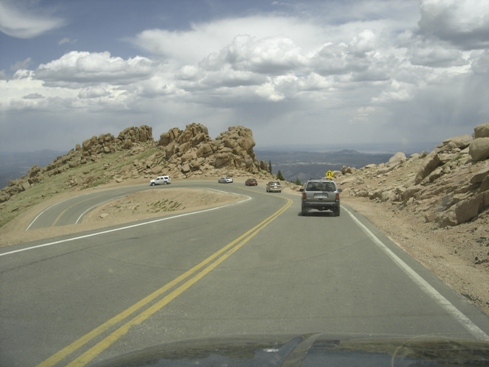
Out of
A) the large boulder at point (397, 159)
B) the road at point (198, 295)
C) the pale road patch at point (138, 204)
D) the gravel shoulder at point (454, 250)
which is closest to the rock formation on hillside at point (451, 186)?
the gravel shoulder at point (454, 250)

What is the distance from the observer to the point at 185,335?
5.71 m

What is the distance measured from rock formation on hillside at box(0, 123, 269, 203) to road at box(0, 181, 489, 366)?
7090cm

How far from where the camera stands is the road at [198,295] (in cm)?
576

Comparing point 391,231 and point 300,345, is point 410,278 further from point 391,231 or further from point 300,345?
point 391,231

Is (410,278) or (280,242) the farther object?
(280,242)

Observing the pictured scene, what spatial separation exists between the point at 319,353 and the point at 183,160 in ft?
280

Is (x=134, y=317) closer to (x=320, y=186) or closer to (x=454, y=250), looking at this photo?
(x=454, y=250)

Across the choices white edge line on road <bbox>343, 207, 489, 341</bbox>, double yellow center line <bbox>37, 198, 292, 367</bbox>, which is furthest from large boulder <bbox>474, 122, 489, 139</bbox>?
double yellow center line <bbox>37, 198, 292, 367</bbox>

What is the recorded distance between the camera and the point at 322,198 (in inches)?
903

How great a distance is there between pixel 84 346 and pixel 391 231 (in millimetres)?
14128

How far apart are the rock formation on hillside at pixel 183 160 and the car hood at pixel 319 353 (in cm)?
7813

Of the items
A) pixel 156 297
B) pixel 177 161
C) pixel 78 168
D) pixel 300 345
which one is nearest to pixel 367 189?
pixel 156 297

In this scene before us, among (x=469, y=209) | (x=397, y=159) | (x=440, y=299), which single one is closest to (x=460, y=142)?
(x=469, y=209)

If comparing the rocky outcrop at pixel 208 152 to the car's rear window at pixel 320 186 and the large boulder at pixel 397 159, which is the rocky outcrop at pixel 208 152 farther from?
the car's rear window at pixel 320 186
